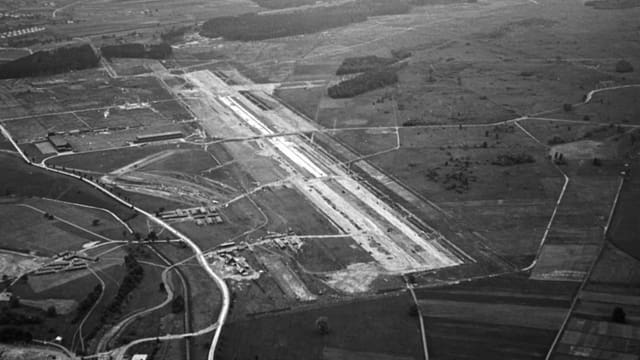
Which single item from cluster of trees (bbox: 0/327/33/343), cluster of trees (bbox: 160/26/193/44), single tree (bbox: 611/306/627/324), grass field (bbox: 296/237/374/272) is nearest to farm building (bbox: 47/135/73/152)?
grass field (bbox: 296/237/374/272)

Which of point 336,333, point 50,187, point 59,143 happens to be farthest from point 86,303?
point 59,143

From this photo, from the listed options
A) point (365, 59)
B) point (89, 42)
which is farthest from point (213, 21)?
point (365, 59)

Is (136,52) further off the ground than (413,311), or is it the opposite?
(136,52)

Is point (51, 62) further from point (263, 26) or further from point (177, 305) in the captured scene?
point (177, 305)

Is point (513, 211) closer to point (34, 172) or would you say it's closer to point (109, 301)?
point (109, 301)

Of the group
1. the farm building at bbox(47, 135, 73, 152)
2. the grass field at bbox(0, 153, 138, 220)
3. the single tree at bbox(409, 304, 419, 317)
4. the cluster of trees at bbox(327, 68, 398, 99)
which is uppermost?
the cluster of trees at bbox(327, 68, 398, 99)

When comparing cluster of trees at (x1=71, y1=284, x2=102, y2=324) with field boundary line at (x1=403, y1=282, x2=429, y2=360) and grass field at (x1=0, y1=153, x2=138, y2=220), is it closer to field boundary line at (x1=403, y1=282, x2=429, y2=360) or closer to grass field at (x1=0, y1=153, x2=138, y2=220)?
grass field at (x1=0, y1=153, x2=138, y2=220)

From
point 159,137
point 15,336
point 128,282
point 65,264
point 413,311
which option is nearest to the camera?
point 15,336
